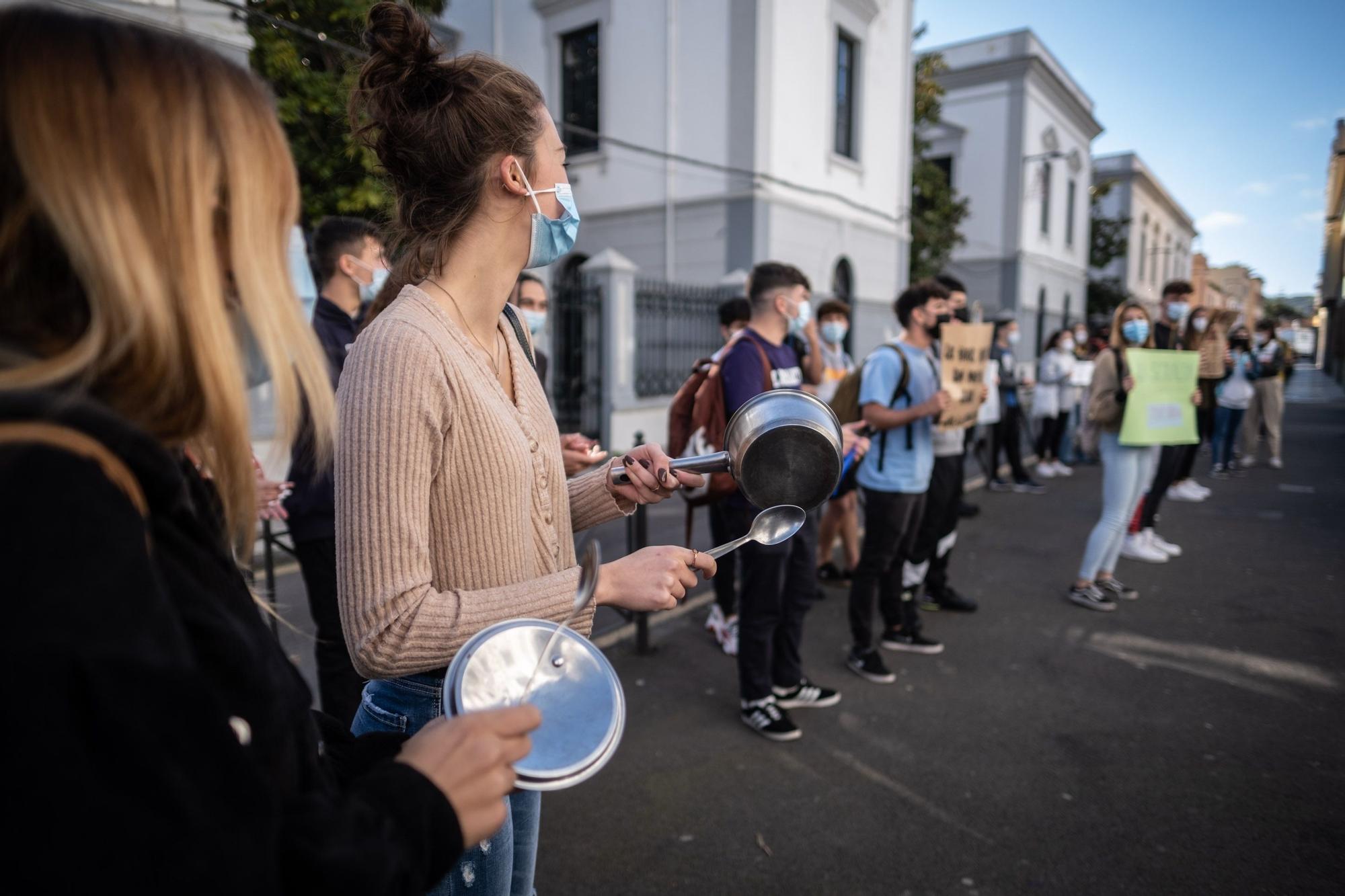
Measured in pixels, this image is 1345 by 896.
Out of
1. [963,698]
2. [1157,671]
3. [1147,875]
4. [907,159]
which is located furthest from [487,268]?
[907,159]

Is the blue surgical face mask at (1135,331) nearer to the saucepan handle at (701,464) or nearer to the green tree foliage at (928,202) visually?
the saucepan handle at (701,464)

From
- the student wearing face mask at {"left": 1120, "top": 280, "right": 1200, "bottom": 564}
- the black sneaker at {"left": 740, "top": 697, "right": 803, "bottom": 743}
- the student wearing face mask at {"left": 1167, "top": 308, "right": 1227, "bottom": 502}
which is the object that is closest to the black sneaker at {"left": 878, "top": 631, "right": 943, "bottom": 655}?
the black sneaker at {"left": 740, "top": 697, "right": 803, "bottom": 743}

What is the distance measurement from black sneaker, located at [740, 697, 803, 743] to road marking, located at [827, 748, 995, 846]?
190 mm

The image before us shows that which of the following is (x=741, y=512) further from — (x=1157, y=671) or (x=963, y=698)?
(x=1157, y=671)

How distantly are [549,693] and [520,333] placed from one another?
97 centimetres

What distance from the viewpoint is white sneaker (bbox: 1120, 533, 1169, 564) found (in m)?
6.34

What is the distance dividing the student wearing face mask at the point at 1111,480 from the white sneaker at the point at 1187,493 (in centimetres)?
430

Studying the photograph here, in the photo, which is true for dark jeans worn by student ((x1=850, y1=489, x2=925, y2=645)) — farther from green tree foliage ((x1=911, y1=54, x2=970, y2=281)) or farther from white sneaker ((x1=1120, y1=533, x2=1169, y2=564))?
green tree foliage ((x1=911, y1=54, x2=970, y2=281))

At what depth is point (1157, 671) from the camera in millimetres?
4211

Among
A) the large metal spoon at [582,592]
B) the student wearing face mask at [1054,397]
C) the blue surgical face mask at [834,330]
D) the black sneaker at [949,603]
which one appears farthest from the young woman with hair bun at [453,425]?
the student wearing face mask at [1054,397]

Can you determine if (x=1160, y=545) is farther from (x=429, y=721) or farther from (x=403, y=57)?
(x=403, y=57)

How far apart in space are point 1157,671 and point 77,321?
4882mm

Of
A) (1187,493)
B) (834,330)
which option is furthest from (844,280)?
(834,330)

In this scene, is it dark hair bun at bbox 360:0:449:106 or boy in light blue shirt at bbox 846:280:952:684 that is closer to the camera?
dark hair bun at bbox 360:0:449:106
